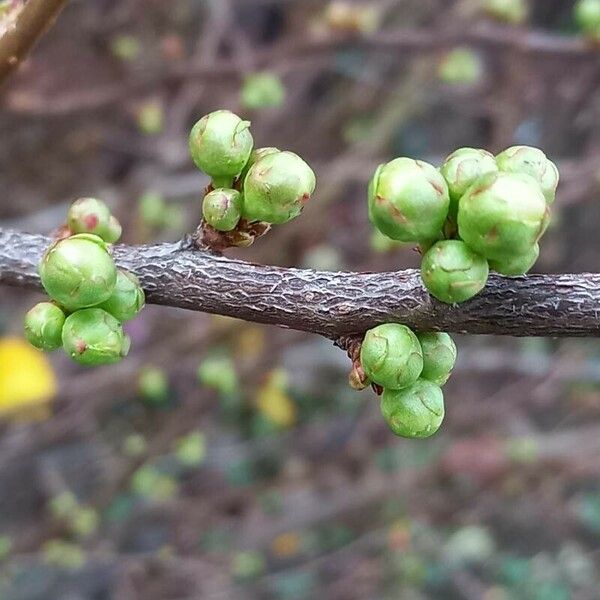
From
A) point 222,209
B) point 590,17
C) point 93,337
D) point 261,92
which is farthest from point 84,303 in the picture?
point 590,17

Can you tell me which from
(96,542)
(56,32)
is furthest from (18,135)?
(96,542)

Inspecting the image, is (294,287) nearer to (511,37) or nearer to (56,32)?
(511,37)

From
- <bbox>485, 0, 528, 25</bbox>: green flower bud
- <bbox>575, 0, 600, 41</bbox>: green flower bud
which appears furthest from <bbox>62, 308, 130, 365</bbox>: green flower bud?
A: <bbox>485, 0, 528, 25</bbox>: green flower bud

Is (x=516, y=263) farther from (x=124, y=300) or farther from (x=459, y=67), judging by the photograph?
(x=459, y=67)

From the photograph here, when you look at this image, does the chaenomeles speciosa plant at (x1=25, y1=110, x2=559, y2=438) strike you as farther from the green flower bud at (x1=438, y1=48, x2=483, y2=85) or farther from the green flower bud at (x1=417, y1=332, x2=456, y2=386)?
the green flower bud at (x1=438, y1=48, x2=483, y2=85)

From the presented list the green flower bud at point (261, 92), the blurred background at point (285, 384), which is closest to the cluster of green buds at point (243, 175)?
the green flower bud at point (261, 92)

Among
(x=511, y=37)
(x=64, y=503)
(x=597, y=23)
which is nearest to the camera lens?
(x=597, y=23)
